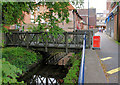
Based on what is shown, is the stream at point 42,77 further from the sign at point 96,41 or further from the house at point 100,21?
the house at point 100,21

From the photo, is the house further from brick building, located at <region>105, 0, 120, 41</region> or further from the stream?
the stream

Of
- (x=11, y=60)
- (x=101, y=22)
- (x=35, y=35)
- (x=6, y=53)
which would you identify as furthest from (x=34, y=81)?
(x=101, y=22)

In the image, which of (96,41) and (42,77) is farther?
(96,41)

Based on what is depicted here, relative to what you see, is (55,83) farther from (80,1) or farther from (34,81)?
(80,1)

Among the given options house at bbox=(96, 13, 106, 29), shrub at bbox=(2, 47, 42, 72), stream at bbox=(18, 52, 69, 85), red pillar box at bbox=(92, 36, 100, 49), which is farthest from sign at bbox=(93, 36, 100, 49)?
house at bbox=(96, 13, 106, 29)

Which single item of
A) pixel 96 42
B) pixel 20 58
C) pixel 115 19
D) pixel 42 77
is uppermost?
pixel 115 19

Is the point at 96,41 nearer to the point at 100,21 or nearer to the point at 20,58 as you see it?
the point at 20,58

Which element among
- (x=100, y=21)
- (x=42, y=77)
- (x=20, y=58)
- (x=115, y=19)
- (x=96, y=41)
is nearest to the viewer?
(x=42, y=77)

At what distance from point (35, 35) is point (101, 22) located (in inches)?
2814

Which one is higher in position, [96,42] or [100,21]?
[100,21]

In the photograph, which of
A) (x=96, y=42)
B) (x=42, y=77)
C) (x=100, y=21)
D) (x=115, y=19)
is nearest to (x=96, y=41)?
(x=96, y=42)

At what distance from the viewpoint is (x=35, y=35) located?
11305mm

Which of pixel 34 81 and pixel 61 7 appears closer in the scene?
pixel 61 7

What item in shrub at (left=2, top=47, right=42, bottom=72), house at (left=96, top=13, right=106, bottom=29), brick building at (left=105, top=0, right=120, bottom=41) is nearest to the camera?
shrub at (left=2, top=47, right=42, bottom=72)
